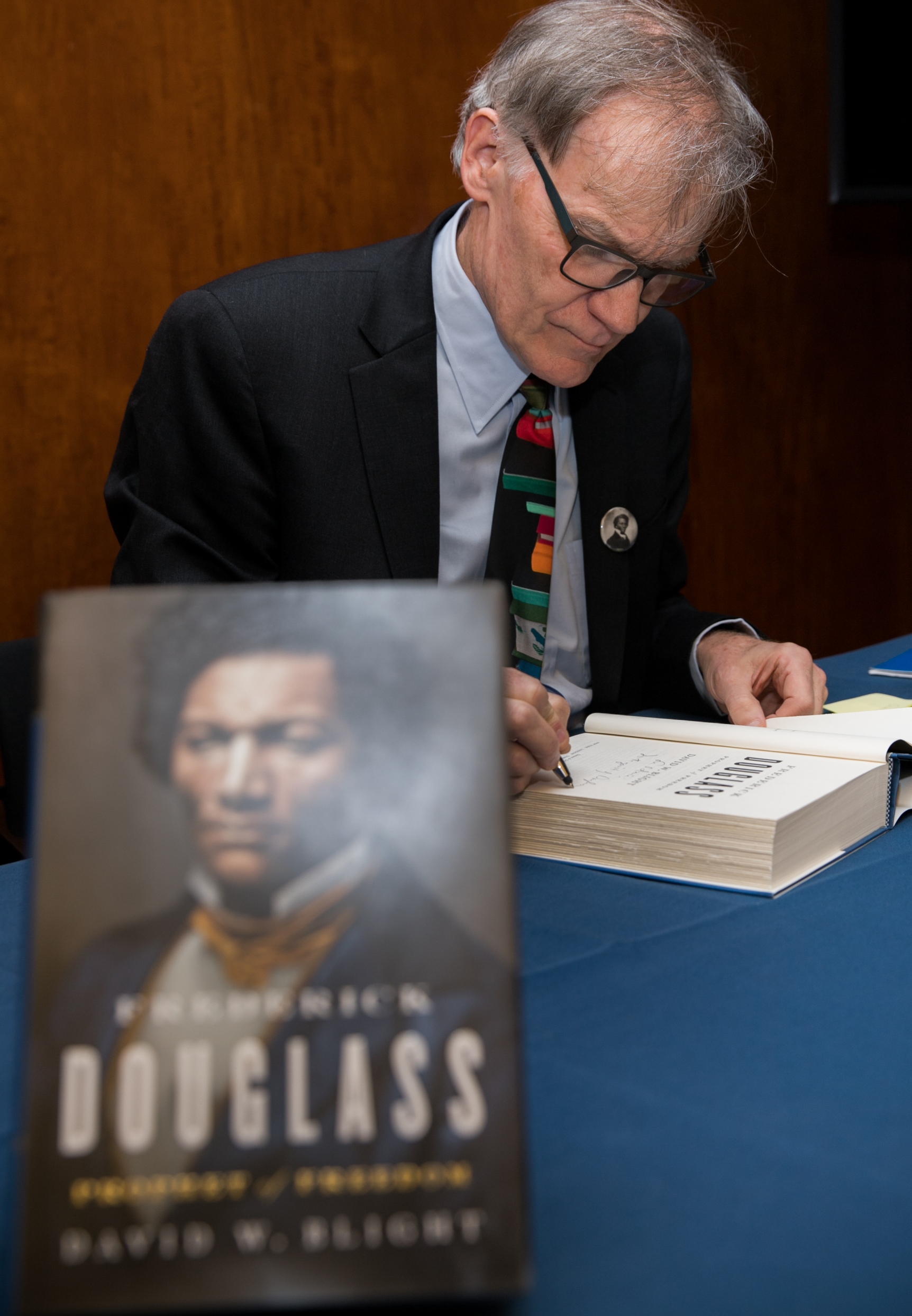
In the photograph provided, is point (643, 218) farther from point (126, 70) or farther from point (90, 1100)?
point (126, 70)

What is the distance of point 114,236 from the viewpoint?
2133 millimetres

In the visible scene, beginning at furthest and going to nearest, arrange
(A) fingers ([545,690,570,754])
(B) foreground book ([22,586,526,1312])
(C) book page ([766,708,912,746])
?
(C) book page ([766,708,912,746]), (A) fingers ([545,690,570,754]), (B) foreground book ([22,586,526,1312])

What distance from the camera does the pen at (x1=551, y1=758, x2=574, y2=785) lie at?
2.80 ft

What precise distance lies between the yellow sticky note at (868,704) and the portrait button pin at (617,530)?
0.33 meters

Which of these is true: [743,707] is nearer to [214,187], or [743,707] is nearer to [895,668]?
[895,668]

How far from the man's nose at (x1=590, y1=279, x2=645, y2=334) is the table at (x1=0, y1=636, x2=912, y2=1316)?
642mm

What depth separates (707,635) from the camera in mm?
1366

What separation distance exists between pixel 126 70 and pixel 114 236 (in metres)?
0.28

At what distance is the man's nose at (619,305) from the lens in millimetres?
1198

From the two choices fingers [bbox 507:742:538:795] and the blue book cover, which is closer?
fingers [bbox 507:742:538:795]

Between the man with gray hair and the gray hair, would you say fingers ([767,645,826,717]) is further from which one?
the gray hair

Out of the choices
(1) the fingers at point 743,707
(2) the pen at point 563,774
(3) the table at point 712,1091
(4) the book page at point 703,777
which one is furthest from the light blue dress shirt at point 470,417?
(3) the table at point 712,1091

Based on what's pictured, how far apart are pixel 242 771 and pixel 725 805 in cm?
46

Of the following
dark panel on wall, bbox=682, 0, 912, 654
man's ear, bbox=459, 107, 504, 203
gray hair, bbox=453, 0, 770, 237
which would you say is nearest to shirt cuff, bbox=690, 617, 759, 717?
gray hair, bbox=453, 0, 770, 237
